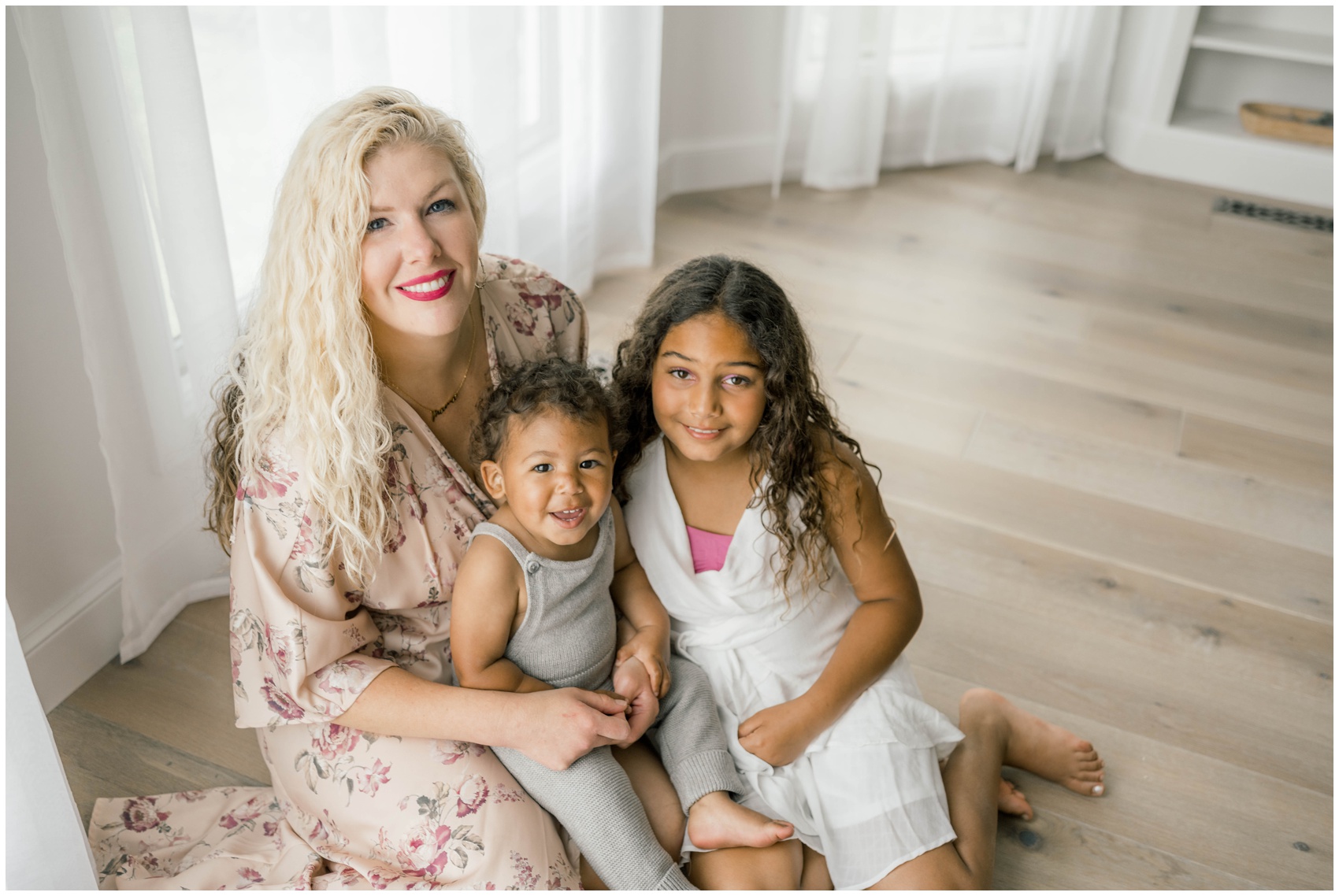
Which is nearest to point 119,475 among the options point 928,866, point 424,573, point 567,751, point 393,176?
point 424,573

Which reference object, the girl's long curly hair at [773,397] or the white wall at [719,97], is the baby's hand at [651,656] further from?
the white wall at [719,97]

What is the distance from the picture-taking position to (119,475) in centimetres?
170

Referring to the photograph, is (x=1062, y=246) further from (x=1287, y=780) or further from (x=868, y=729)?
(x=868, y=729)

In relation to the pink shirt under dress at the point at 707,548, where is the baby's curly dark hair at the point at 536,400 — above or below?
above

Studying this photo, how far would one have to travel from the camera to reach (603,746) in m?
1.39

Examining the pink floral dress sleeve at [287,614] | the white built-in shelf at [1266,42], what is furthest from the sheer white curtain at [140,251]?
the white built-in shelf at [1266,42]

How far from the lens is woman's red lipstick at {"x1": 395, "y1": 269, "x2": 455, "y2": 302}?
4.33 ft

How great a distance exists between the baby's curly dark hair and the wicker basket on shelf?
133 inches

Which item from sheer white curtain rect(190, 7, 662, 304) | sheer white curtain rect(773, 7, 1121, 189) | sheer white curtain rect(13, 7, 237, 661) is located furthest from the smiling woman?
sheer white curtain rect(773, 7, 1121, 189)

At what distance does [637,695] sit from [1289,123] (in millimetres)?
3535

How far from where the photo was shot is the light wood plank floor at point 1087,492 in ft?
5.68

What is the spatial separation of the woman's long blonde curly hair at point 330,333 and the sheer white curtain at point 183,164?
37 centimetres

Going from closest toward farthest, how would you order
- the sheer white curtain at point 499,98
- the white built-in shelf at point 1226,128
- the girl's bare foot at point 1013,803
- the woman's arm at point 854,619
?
the woman's arm at point 854,619 < the girl's bare foot at point 1013,803 < the sheer white curtain at point 499,98 < the white built-in shelf at point 1226,128

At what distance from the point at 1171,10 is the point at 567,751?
3678 millimetres
